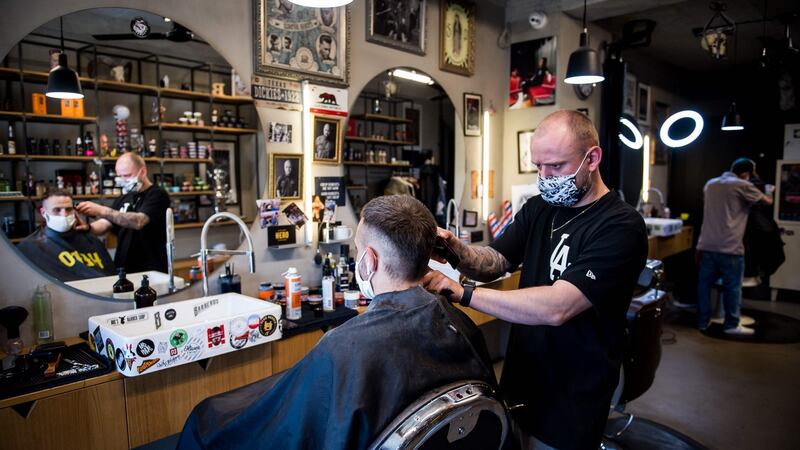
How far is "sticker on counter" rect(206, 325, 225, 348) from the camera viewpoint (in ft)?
5.80

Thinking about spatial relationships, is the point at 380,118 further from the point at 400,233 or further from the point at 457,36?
the point at 400,233

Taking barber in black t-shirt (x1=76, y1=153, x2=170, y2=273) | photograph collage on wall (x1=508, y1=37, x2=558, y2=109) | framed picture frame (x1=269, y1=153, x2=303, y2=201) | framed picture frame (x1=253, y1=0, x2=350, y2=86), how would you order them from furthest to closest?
1. photograph collage on wall (x1=508, y1=37, x2=558, y2=109)
2. framed picture frame (x1=269, y1=153, x2=303, y2=201)
3. framed picture frame (x1=253, y1=0, x2=350, y2=86)
4. barber in black t-shirt (x1=76, y1=153, x2=170, y2=273)

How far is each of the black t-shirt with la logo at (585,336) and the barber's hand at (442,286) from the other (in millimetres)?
320

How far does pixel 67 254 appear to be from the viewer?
6.56ft

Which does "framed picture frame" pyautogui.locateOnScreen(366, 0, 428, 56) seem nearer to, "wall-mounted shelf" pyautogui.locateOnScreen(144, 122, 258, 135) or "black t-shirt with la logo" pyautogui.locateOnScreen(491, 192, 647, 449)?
"wall-mounted shelf" pyautogui.locateOnScreen(144, 122, 258, 135)

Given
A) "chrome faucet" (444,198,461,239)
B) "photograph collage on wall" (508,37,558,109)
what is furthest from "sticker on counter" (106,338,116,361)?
"photograph collage on wall" (508,37,558,109)

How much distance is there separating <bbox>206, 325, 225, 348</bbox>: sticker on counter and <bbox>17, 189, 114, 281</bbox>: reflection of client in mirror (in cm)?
67

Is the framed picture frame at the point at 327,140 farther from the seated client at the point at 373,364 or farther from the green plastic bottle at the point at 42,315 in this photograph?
the seated client at the point at 373,364

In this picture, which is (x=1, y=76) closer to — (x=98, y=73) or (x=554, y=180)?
(x=98, y=73)

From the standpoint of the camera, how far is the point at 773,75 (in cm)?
614

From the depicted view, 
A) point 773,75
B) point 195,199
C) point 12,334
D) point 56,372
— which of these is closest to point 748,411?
point 195,199

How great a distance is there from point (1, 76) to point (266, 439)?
1.57m

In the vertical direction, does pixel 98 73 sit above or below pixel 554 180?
above

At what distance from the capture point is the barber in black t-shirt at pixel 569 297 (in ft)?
4.76
